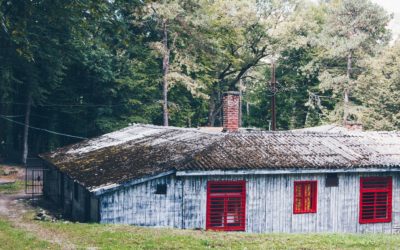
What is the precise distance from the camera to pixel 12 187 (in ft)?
104

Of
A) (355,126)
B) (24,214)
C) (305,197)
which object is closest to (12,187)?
(24,214)

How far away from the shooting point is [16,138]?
45.8 m

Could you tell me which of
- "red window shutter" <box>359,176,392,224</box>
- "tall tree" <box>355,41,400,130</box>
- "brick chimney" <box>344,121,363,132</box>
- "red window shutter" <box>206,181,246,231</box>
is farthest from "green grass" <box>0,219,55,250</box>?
"tall tree" <box>355,41,400,130</box>

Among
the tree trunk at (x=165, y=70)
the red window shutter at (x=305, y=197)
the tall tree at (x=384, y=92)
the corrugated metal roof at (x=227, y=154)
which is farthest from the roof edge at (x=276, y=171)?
the tree trunk at (x=165, y=70)

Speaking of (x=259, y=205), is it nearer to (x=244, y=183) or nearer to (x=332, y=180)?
(x=244, y=183)

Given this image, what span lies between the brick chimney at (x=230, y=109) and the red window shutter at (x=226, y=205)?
494 centimetres

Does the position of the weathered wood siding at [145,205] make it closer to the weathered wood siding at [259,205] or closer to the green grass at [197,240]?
the weathered wood siding at [259,205]

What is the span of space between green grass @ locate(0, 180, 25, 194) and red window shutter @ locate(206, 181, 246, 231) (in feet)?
54.5

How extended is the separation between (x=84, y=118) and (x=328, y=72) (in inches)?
1059

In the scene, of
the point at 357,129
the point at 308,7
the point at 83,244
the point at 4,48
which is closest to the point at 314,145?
the point at 357,129

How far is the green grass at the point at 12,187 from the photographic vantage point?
30.2 m

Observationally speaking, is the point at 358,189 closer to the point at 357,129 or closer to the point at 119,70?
the point at 357,129

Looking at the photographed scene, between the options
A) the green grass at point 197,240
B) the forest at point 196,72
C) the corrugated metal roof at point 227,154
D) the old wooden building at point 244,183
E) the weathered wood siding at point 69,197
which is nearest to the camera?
the green grass at point 197,240

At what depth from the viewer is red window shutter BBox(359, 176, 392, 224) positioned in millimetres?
20844
